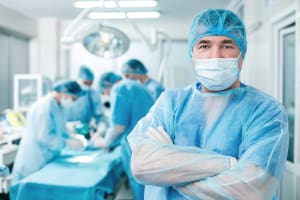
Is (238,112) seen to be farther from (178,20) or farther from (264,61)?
(178,20)

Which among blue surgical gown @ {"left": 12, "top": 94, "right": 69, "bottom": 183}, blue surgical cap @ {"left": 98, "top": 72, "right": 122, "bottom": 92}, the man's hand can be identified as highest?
blue surgical cap @ {"left": 98, "top": 72, "right": 122, "bottom": 92}

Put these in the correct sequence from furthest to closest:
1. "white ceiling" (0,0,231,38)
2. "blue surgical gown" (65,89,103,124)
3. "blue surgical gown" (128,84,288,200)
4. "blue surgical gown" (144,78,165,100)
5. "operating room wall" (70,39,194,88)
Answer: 1. "operating room wall" (70,39,194,88)
2. "blue surgical gown" (65,89,103,124)
3. "white ceiling" (0,0,231,38)
4. "blue surgical gown" (144,78,165,100)
5. "blue surgical gown" (128,84,288,200)

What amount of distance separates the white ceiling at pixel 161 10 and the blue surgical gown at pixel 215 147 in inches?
104

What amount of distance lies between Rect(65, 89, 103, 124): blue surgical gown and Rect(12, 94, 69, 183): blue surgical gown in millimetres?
1426

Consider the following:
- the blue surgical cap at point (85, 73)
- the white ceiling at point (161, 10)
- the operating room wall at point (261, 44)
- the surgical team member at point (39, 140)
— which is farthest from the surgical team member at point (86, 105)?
the operating room wall at point (261, 44)

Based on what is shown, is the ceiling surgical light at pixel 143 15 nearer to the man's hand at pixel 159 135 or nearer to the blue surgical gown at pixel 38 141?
the blue surgical gown at pixel 38 141

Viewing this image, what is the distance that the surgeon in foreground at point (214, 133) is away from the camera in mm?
936

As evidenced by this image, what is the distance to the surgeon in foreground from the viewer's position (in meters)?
0.94

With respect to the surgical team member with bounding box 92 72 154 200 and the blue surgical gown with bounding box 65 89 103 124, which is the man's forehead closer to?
the surgical team member with bounding box 92 72 154 200

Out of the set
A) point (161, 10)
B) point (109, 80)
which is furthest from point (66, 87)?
point (161, 10)

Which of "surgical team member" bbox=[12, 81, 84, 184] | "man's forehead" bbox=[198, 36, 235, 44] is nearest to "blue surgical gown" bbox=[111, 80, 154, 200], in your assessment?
"surgical team member" bbox=[12, 81, 84, 184]

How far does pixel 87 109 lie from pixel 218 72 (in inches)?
121

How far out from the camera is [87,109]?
13.0 feet

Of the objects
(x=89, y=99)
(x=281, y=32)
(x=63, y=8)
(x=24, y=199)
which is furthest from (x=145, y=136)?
(x=63, y=8)
